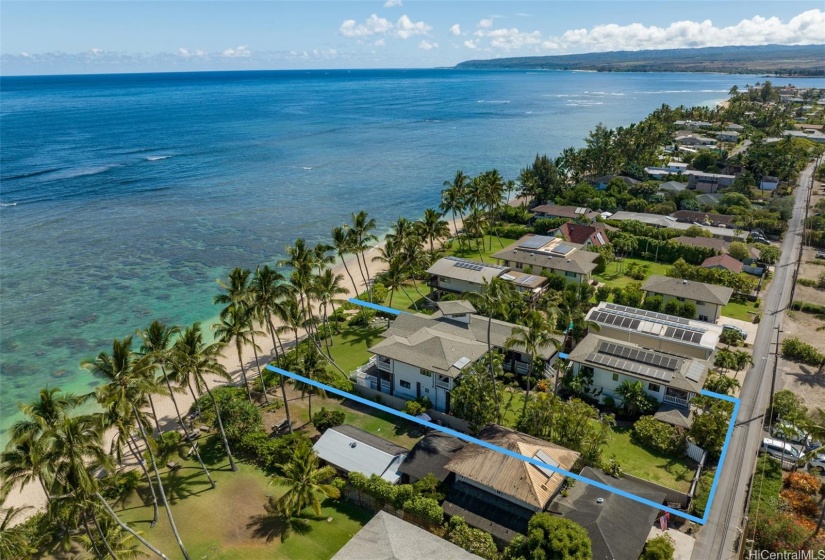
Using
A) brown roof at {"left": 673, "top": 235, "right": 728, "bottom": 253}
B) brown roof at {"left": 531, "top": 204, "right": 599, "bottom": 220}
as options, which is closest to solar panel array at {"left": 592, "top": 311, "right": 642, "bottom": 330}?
brown roof at {"left": 673, "top": 235, "right": 728, "bottom": 253}

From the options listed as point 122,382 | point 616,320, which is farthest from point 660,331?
point 122,382

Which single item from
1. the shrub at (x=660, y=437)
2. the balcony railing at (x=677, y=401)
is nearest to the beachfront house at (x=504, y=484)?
the shrub at (x=660, y=437)

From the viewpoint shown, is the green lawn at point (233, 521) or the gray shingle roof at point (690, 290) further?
the gray shingle roof at point (690, 290)

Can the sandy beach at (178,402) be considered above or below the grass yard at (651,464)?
below

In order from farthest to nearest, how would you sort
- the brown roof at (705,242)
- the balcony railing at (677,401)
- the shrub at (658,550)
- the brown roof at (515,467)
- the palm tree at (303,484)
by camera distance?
1. the brown roof at (705,242)
2. the balcony railing at (677,401)
3. the palm tree at (303,484)
4. the brown roof at (515,467)
5. the shrub at (658,550)

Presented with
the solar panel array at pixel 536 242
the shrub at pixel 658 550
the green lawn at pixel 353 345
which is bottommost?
the green lawn at pixel 353 345

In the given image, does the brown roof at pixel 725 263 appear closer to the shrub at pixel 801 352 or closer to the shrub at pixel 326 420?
the shrub at pixel 801 352
